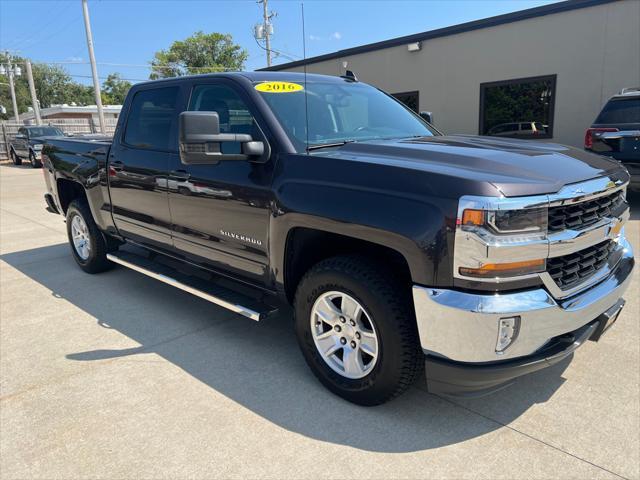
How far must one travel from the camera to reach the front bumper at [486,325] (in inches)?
86.4

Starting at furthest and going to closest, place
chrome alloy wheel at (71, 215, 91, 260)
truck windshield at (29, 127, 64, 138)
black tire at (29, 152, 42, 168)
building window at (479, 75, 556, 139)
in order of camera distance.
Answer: truck windshield at (29, 127, 64, 138) → black tire at (29, 152, 42, 168) → building window at (479, 75, 556, 139) → chrome alloy wheel at (71, 215, 91, 260)

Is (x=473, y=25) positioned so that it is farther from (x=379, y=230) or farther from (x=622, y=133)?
(x=379, y=230)

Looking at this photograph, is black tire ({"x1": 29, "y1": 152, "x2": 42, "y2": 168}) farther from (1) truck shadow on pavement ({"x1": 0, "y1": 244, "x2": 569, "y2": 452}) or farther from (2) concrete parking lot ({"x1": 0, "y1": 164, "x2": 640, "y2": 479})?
(2) concrete parking lot ({"x1": 0, "y1": 164, "x2": 640, "y2": 479})

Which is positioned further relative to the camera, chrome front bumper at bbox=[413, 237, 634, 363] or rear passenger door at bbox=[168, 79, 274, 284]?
rear passenger door at bbox=[168, 79, 274, 284]

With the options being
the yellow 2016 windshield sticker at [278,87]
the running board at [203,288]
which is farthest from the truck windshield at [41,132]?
the yellow 2016 windshield sticker at [278,87]

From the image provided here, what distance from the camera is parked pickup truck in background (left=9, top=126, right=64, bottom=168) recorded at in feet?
70.1

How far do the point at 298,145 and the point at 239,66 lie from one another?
6102 centimetres

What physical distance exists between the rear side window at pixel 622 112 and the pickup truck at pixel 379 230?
17.7 feet

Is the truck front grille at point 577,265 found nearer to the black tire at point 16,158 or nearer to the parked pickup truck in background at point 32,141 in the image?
the parked pickup truck in background at point 32,141

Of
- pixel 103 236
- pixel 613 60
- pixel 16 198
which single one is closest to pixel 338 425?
pixel 103 236

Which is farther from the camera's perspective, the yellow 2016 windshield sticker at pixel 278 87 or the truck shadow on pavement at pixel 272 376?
the yellow 2016 windshield sticker at pixel 278 87

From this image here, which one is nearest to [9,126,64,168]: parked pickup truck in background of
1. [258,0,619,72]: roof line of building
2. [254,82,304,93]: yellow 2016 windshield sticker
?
[258,0,619,72]: roof line of building

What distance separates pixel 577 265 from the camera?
2506mm

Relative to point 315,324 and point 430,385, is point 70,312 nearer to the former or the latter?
point 315,324
